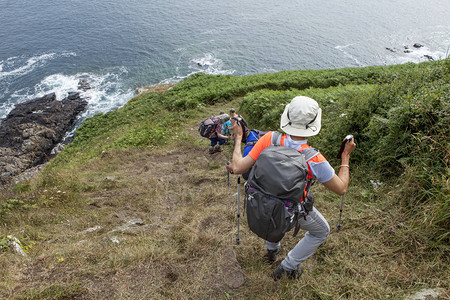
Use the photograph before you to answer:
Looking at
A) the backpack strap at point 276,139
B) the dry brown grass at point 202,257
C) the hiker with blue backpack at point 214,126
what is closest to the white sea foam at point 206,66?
the hiker with blue backpack at point 214,126

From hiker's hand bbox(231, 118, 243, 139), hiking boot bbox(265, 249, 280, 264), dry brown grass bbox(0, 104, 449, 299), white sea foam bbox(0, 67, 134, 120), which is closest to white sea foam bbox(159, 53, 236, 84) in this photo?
white sea foam bbox(0, 67, 134, 120)

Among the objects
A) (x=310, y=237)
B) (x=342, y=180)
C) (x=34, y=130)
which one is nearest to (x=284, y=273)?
(x=310, y=237)

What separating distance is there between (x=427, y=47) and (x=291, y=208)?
180 feet

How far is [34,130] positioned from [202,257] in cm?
2690

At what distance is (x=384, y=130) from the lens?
6008mm

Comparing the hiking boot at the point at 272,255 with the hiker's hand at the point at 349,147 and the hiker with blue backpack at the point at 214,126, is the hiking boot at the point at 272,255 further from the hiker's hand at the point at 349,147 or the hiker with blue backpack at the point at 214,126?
the hiker with blue backpack at the point at 214,126

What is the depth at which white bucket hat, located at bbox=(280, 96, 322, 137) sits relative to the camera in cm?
320

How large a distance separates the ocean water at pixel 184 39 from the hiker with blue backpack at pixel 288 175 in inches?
1179

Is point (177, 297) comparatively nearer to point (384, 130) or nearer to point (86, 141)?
point (384, 130)

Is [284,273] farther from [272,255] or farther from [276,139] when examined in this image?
[276,139]

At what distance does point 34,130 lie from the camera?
81.8 feet

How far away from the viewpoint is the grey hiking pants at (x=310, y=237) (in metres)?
3.50

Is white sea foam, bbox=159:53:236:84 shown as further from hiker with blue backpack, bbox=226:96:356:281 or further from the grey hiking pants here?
the grey hiking pants

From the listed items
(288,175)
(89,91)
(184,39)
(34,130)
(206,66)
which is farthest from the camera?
(184,39)
